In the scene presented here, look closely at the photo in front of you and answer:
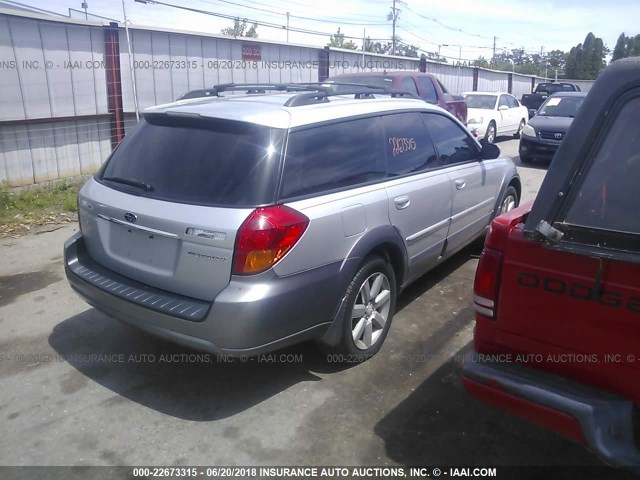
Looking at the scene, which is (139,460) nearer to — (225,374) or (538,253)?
(225,374)

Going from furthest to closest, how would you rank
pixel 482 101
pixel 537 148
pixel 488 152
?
pixel 482 101 < pixel 537 148 < pixel 488 152

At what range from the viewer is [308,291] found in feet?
10.5

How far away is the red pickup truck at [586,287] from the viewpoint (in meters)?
2.17

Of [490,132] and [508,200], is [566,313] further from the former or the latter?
[490,132]

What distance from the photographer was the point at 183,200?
10.5ft

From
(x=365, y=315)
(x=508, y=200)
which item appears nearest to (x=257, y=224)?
(x=365, y=315)

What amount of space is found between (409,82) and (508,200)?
519 cm

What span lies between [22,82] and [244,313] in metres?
6.90

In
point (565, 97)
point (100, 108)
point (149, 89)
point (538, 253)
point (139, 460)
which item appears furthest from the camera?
point (565, 97)

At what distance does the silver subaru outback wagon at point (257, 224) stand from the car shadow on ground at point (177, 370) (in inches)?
17.4

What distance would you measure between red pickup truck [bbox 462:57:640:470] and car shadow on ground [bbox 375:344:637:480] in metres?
0.62

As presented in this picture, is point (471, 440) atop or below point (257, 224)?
below

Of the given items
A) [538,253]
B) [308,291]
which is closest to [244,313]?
[308,291]

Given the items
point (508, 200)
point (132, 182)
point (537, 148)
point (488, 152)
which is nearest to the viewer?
point (132, 182)
